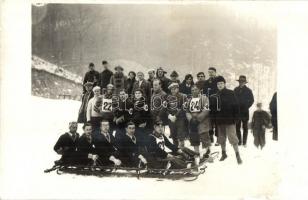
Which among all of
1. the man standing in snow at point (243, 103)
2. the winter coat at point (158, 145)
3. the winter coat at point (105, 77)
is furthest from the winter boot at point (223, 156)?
the winter coat at point (105, 77)

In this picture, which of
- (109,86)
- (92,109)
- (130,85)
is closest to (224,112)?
(130,85)

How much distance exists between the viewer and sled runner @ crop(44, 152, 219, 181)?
9.34 ft

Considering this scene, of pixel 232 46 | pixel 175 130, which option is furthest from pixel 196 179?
pixel 232 46

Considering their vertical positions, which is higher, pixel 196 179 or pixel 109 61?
pixel 109 61

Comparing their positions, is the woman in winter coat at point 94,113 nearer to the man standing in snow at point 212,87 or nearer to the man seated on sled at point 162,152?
the man seated on sled at point 162,152

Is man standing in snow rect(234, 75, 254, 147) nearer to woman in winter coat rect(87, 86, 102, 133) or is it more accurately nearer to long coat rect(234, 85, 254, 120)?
long coat rect(234, 85, 254, 120)

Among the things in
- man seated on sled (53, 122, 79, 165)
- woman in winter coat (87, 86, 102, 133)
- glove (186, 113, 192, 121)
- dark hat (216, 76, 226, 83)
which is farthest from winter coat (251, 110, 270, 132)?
man seated on sled (53, 122, 79, 165)

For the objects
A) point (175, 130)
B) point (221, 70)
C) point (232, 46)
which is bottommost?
point (175, 130)

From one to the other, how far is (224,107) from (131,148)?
78 cm

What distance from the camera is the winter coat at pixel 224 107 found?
2861 mm

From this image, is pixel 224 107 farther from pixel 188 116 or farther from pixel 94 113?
pixel 94 113

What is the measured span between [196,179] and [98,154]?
0.78 metres
